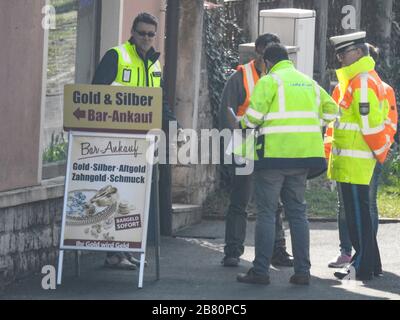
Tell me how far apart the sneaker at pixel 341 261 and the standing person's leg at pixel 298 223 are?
2.87ft

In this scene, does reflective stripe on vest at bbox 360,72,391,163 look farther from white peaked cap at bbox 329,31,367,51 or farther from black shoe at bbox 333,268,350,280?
black shoe at bbox 333,268,350,280

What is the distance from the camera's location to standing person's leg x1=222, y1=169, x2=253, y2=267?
10500 millimetres

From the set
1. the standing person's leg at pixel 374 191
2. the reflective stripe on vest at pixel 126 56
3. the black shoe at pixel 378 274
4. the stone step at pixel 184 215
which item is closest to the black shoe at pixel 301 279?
the black shoe at pixel 378 274

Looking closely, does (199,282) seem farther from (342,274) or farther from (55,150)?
(55,150)

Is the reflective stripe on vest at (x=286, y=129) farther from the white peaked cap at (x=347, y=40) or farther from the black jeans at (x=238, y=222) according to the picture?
the black jeans at (x=238, y=222)

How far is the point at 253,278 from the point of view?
9.68 m

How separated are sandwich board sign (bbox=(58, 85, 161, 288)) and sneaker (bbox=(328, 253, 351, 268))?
1842 millimetres

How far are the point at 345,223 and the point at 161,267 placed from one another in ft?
4.94

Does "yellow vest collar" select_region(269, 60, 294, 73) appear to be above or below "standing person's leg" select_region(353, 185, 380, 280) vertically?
above

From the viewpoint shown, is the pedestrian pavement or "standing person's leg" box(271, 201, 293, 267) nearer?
the pedestrian pavement

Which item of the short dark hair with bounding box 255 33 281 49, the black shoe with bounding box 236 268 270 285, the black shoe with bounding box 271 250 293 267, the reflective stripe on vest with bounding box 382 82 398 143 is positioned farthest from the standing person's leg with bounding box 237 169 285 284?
the short dark hair with bounding box 255 33 281 49

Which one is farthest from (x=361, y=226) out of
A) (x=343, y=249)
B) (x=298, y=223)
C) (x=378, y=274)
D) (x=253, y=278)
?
(x=253, y=278)

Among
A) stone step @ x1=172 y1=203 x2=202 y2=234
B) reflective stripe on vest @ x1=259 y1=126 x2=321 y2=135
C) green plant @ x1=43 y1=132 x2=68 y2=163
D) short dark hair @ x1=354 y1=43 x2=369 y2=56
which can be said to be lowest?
stone step @ x1=172 y1=203 x2=202 y2=234

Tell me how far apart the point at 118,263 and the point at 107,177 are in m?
0.93
